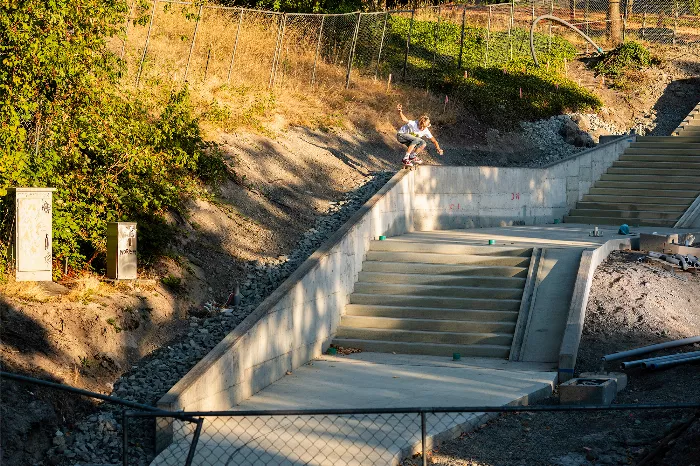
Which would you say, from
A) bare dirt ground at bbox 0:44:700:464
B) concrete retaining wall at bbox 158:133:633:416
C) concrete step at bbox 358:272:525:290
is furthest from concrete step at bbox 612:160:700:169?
concrete step at bbox 358:272:525:290

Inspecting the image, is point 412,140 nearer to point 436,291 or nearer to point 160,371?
point 436,291

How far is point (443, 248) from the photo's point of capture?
16031 mm

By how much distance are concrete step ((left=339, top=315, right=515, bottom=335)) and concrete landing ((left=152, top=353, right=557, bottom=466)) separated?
0.73m

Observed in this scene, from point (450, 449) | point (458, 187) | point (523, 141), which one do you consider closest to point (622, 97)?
point (523, 141)

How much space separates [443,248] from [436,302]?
4.95ft

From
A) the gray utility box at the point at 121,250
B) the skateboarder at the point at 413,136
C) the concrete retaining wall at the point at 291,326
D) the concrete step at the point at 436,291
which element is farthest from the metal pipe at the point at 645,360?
the skateboarder at the point at 413,136

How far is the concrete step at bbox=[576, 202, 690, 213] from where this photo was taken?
2231cm

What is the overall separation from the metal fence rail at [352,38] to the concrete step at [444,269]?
5551 mm

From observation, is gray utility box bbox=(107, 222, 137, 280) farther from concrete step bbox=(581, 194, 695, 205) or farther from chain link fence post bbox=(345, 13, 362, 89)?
concrete step bbox=(581, 194, 695, 205)

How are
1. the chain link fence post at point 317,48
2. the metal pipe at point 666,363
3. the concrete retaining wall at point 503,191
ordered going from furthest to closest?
the chain link fence post at point 317,48 → the concrete retaining wall at point 503,191 → the metal pipe at point 666,363

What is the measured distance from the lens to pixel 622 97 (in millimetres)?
30641

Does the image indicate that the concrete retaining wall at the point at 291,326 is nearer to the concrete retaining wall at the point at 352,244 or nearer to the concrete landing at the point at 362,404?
the concrete retaining wall at the point at 352,244

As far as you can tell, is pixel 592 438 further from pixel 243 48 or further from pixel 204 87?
pixel 243 48

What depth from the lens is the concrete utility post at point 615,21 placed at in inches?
1383
